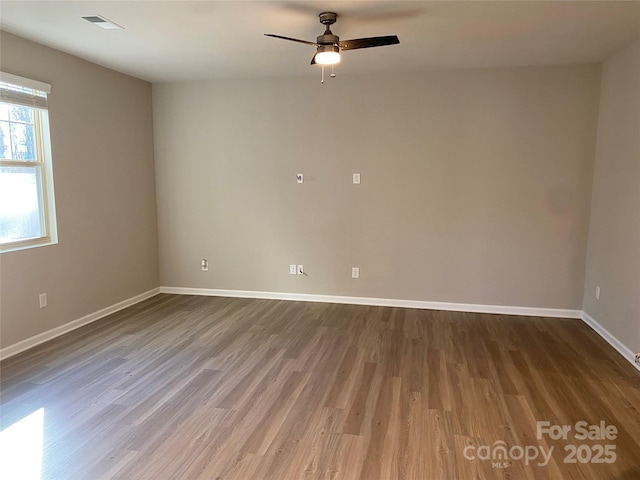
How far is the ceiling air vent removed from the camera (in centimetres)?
293

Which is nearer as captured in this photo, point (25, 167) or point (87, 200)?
point (25, 167)

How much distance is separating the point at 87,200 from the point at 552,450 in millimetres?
4269

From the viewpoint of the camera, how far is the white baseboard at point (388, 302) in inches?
177

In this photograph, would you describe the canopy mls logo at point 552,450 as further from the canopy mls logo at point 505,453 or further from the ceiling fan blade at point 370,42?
the ceiling fan blade at point 370,42

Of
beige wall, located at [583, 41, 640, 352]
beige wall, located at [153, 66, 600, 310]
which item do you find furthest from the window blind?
beige wall, located at [583, 41, 640, 352]

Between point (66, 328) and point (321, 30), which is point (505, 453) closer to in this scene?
point (321, 30)

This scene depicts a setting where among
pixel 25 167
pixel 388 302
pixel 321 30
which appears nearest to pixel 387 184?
pixel 388 302

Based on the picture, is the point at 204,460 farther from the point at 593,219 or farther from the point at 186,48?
the point at 593,219

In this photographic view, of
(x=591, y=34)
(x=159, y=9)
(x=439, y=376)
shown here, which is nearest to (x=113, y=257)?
(x=159, y=9)

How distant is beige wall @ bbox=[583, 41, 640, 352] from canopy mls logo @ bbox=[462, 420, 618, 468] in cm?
125

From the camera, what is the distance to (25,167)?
11.6ft

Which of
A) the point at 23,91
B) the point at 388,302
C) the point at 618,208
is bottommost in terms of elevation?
the point at 388,302

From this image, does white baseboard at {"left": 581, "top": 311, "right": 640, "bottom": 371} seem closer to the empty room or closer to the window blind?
the empty room

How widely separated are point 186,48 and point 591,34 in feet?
10.7
